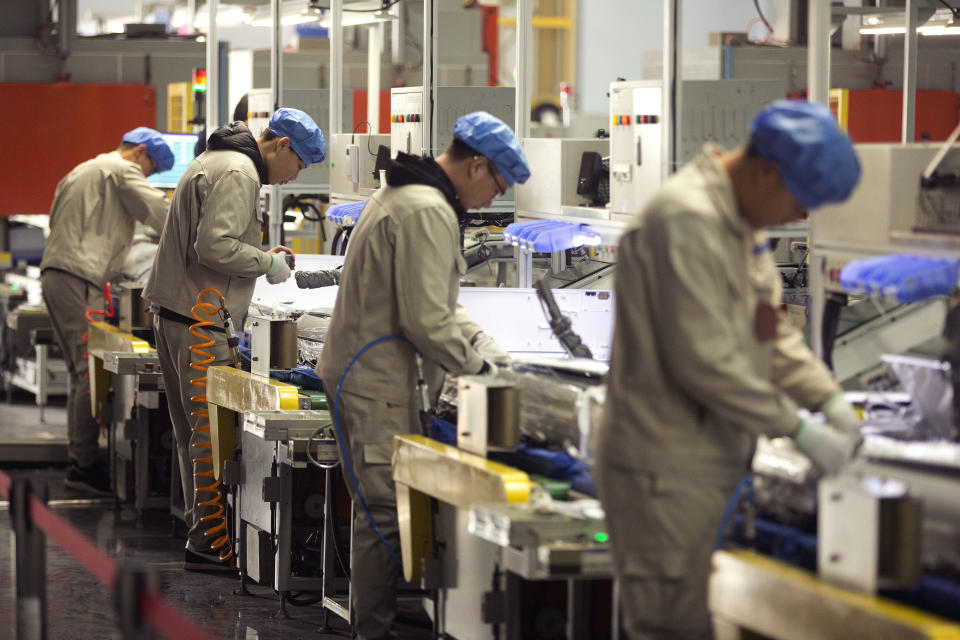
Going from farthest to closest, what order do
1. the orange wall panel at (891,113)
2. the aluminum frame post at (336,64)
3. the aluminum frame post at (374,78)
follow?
the orange wall panel at (891,113) < the aluminum frame post at (374,78) < the aluminum frame post at (336,64)

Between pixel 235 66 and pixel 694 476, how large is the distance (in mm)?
8040

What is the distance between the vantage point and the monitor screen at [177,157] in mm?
8867

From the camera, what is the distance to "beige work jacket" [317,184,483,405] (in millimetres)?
3766

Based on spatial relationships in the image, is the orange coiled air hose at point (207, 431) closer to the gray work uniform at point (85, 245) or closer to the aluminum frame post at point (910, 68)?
the gray work uniform at point (85, 245)

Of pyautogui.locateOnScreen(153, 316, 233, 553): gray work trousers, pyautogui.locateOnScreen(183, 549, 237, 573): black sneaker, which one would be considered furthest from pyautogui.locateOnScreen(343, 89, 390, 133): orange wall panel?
pyautogui.locateOnScreen(183, 549, 237, 573): black sneaker

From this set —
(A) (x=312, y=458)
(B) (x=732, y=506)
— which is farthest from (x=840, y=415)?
(A) (x=312, y=458)

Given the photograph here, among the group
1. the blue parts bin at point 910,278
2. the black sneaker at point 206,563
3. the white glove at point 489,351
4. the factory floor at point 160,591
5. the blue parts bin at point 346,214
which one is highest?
the blue parts bin at point 346,214

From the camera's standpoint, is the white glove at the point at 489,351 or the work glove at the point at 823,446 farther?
the white glove at the point at 489,351

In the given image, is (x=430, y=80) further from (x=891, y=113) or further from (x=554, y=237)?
(x=891, y=113)

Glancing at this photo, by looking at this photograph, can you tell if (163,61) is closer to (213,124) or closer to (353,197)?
(213,124)

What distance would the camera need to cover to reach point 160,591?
17.6 ft

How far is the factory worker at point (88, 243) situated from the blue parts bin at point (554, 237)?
2.70 m

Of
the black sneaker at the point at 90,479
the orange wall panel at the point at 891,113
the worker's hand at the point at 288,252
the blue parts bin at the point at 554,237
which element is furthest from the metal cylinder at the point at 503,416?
the orange wall panel at the point at 891,113

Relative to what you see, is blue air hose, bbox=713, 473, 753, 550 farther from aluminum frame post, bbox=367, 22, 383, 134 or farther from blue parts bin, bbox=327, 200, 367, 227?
aluminum frame post, bbox=367, 22, 383, 134
